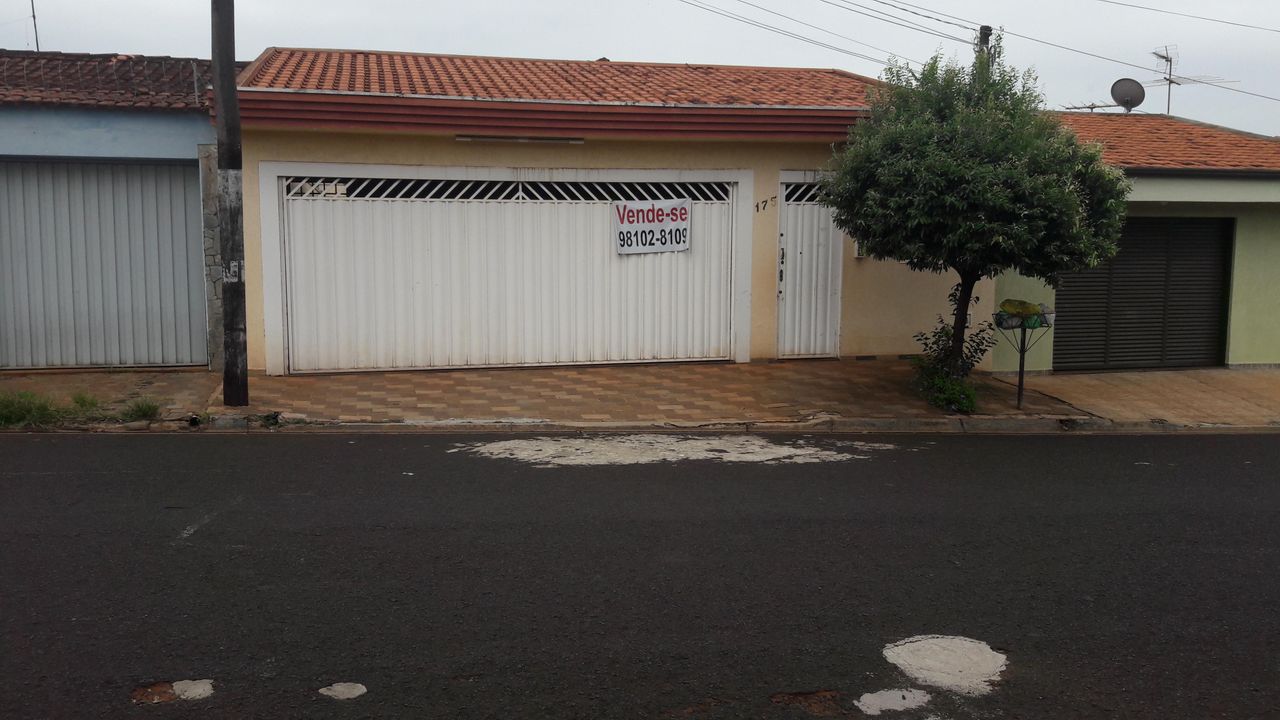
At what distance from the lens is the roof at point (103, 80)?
1199cm

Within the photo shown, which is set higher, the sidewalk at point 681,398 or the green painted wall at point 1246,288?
the green painted wall at point 1246,288

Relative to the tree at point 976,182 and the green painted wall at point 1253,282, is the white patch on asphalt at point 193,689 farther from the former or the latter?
the green painted wall at point 1253,282

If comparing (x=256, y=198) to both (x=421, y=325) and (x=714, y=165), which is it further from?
(x=714, y=165)

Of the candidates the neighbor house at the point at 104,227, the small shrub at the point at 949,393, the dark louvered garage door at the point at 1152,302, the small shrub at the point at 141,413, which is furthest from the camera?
the dark louvered garage door at the point at 1152,302

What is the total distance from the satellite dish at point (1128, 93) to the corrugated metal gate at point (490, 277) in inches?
331

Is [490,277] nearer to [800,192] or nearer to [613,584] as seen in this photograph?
[800,192]

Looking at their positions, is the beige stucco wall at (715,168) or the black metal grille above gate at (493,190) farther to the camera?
the black metal grille above gate at (493,190)

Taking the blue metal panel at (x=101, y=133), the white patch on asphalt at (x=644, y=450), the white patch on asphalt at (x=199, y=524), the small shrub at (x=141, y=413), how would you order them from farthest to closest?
the blue metal panel at (x=101, y=133)
the small shrub at (x=141, y=413)
the white patch on asphalt at (x=644, y=450)
the white patch on asphalt at (x=199, y=524)

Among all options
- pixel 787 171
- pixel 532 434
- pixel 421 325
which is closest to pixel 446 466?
pixel 532 434

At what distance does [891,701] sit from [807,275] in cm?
971

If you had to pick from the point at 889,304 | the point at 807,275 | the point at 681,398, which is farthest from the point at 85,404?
the point at 889,304

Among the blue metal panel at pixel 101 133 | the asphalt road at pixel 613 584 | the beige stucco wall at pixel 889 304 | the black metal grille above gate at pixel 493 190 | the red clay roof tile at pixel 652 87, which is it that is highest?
the red clay roof tile at pixel 652 87

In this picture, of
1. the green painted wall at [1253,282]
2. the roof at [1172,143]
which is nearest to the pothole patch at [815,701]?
the roof at [1172,143]

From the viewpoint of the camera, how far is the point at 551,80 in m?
14.0
